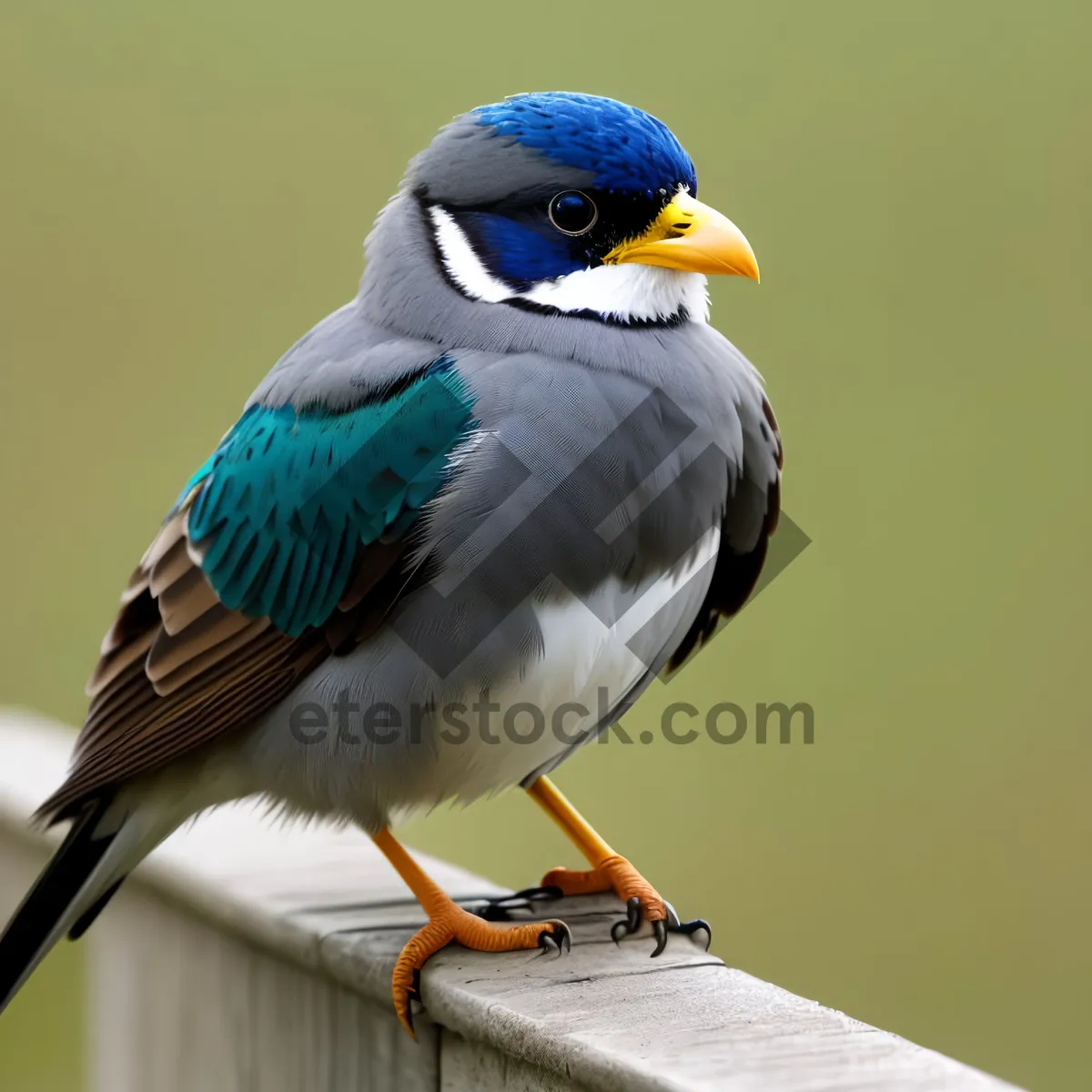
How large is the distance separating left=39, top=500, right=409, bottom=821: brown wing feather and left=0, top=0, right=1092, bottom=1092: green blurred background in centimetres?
224

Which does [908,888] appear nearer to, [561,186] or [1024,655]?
[1024,655]

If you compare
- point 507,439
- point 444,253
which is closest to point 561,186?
point 444,253

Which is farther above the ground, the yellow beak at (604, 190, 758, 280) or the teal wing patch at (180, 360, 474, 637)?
the yellow beak at (604, 190, 758, 280)

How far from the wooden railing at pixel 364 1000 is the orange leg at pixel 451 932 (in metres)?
0.03

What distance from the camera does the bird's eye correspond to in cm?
307

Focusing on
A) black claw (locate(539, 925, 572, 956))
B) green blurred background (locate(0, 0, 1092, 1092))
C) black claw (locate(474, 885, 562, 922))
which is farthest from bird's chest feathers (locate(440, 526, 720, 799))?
green blurred background (locate(0, 0, 1092, 1092))

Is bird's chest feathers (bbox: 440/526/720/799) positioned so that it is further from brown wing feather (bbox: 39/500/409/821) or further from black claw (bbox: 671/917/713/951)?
black claw (bbox: 671/917/713/951)

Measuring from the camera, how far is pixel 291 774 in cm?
308

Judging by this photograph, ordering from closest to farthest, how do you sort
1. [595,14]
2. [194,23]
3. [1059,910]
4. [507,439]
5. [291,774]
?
1. [507,439]
2. [291,774]
3. [1059,910]
4. [595,14]
5. [194,23]

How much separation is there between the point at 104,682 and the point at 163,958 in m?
0.51

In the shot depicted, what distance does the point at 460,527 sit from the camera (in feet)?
9.46

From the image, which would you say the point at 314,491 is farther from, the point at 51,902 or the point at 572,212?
the point at 51,902

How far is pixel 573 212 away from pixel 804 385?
2772 millimetres

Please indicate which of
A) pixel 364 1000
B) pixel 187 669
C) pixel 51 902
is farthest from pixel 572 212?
pixel 51 902
